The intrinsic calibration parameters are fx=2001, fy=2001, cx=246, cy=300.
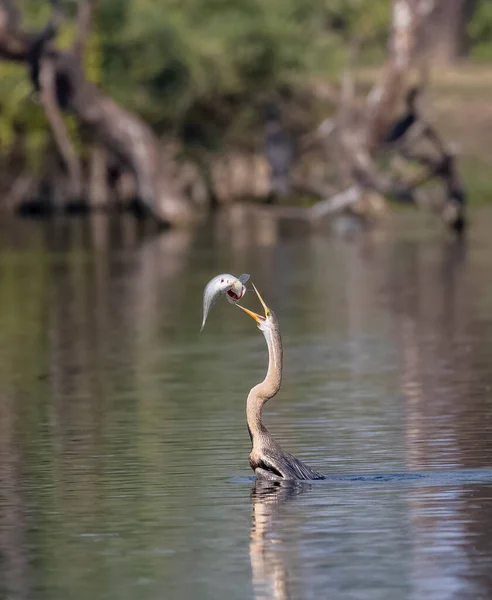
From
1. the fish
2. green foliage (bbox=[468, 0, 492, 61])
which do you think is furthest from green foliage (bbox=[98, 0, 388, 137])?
the fish

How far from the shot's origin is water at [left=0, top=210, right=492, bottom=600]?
9.70 m

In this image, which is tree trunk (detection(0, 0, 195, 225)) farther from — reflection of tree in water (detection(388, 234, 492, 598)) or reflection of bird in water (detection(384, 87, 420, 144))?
reflection of tree in water (detection(388, 234, 492, 598))

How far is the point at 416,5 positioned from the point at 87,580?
3462 centimetres

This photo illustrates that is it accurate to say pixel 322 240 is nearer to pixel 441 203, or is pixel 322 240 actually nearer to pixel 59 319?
pixel 441 203

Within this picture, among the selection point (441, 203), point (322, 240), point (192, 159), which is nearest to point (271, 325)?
point (322, 240)

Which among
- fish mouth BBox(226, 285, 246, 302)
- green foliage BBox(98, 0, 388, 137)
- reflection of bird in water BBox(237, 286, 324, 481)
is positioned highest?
green foliage BBox(98, 0, 388, 137)

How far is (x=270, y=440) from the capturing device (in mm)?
12016

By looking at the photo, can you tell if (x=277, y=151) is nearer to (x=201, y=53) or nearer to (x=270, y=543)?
(x=201, y=53)

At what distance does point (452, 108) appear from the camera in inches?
2474

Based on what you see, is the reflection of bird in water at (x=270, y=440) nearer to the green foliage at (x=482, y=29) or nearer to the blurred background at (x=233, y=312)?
the blurred background at (x=233, y=312)

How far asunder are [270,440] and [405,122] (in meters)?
29.7

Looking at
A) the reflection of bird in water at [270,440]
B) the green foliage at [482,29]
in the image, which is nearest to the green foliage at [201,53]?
the green foliage at [482,29]

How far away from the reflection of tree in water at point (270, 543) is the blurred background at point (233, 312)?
25 mm

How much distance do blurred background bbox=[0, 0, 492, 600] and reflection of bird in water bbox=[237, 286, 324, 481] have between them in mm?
141
